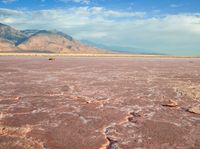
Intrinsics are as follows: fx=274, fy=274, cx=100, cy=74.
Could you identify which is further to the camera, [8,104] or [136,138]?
[8,104]

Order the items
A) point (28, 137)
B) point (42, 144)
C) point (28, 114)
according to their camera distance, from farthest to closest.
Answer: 1. point (28, 114)
2. point (28, 137)
3. point (42, 144)

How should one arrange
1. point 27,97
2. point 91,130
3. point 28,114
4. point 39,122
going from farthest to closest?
1. point 27,97
2. point 28,114
3. point 39,122
4. point 91,130

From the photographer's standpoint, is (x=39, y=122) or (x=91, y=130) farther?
(x=39, y=122)

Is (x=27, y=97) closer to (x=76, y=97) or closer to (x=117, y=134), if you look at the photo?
(x=76, y=97)

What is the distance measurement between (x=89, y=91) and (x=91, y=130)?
725 cm

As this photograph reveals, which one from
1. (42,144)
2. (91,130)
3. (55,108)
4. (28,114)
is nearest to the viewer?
(42,144)

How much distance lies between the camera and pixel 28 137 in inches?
310

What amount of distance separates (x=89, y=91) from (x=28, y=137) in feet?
26.6

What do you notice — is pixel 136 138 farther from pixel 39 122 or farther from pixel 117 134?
pixel 39 122

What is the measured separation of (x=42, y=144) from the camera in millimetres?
7344

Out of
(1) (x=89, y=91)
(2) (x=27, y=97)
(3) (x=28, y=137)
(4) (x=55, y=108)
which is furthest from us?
(1) (x=89, y=91)

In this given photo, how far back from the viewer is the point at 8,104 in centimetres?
1207

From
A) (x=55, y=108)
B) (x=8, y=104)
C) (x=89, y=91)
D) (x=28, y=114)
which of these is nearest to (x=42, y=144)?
(x=28, y=114)

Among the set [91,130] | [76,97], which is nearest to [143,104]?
[76,97]
